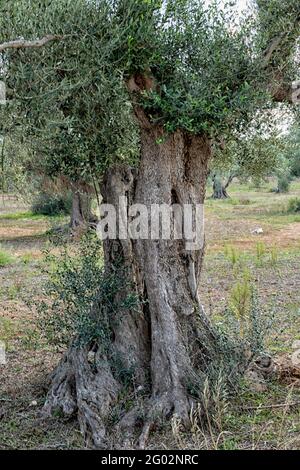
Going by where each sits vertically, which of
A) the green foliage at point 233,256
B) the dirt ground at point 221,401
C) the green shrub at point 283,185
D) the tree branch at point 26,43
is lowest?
the dirt ground at point 221,401

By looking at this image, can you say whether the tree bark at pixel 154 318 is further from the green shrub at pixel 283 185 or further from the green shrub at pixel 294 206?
the green shrub at pixel 283 185

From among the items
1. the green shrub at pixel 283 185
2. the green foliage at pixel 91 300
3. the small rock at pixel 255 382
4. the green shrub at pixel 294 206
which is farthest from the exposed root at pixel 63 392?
the green shrub at pixel 283 185

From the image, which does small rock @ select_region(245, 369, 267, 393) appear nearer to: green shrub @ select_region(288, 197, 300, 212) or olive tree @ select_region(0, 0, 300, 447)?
olive tree @ select_region(0, 0, 300, 447)

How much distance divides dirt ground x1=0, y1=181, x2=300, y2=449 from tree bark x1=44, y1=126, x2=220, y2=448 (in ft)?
1.06

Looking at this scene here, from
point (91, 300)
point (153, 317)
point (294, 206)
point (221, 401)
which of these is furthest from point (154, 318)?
point (294, 206)

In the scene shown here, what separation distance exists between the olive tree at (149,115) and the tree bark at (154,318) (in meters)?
0.01

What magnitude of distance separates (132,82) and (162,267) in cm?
178

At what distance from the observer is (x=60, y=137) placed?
16.5ft

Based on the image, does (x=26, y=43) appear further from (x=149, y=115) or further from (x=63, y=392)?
(x=63, y=392)

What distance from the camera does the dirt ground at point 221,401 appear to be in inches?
193

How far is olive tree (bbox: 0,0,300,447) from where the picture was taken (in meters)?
4.39

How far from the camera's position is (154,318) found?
5.55 meters

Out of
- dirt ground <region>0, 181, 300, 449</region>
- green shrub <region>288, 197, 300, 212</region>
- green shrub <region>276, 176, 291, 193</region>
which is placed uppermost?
green shrub <region>276, 176, 291, 193</region>

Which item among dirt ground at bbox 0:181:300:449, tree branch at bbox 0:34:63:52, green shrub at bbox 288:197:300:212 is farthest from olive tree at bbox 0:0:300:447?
green shrub at bbox 288:197:300:212
